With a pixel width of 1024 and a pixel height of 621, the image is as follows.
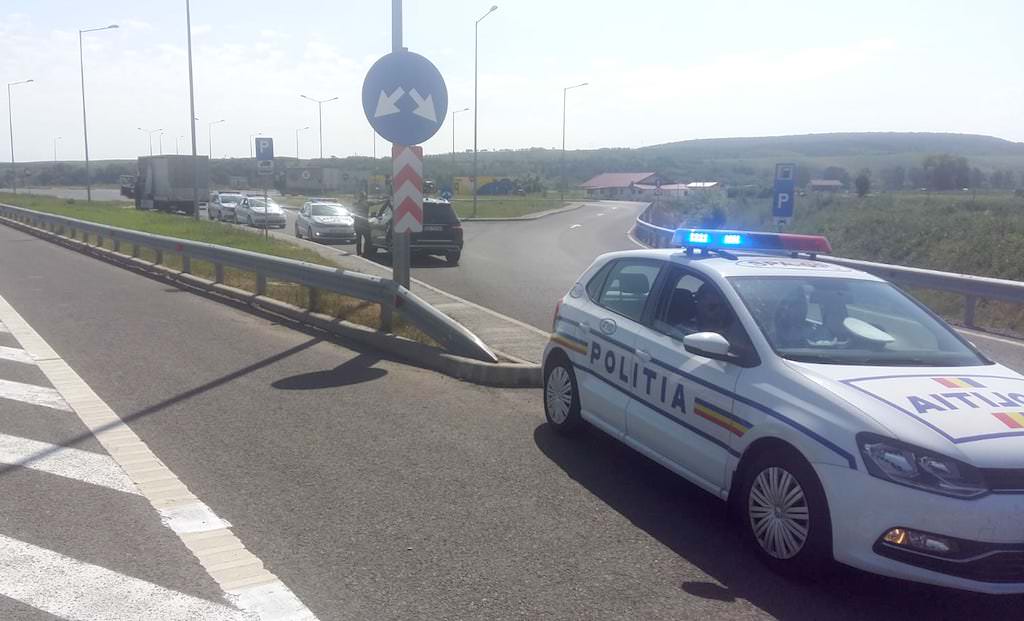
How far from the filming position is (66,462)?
654cm

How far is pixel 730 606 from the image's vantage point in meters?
4.46

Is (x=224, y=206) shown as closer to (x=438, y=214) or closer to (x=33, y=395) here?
(x=438, y=214)

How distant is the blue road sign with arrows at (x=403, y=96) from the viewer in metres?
10.9

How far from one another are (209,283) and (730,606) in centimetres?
1427

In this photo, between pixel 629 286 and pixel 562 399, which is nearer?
pixel 629 286

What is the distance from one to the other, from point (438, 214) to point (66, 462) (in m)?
18.4

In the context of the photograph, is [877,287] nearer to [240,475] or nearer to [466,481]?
[466,481]

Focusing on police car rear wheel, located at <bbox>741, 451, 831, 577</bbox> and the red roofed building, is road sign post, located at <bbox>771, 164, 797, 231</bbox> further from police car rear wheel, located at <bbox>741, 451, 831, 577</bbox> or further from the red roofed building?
the red roofed building

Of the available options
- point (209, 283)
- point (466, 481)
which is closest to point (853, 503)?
point (466, 481)

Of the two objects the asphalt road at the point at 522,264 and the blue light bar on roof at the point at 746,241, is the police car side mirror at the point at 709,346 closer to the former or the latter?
the blue light bar on roof at the point at 746,241

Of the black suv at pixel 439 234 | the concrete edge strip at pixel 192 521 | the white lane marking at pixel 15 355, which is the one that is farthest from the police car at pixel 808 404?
the black suv at pixel 439 234

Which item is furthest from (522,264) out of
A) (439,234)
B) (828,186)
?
(828,186)

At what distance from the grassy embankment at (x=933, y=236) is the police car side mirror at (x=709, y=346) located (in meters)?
10.6

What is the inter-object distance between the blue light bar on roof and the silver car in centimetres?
3566
